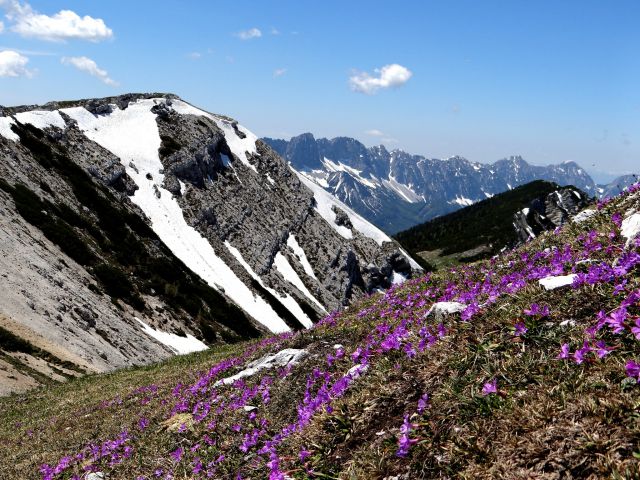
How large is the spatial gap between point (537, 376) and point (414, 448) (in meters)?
1.52

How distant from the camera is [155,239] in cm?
7619

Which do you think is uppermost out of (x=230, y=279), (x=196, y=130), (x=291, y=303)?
(x=196, y=130)

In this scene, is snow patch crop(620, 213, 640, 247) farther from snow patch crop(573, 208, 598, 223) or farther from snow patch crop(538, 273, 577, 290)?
snow patch crop(573, 208, 598, 223)

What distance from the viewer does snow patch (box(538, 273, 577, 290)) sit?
6812mm

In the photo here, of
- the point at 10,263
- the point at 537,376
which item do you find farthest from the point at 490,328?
the point at 10,263

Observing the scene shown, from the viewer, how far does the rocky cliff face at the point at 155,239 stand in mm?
41500

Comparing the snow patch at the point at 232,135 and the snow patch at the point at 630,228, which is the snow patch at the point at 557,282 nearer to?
the snow patch at the point at 630,228

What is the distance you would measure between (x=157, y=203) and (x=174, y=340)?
137 ft

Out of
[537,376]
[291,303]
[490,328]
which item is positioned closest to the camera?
[537,376]

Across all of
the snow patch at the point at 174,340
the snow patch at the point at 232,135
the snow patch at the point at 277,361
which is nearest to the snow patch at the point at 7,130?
the snow patch at the point at 174,340

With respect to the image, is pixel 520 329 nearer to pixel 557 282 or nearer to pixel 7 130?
pixel 557 282

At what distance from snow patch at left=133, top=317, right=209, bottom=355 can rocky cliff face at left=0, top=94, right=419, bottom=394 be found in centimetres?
26

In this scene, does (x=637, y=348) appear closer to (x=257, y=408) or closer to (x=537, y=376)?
(x=537, y=376)

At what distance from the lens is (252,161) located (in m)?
117
